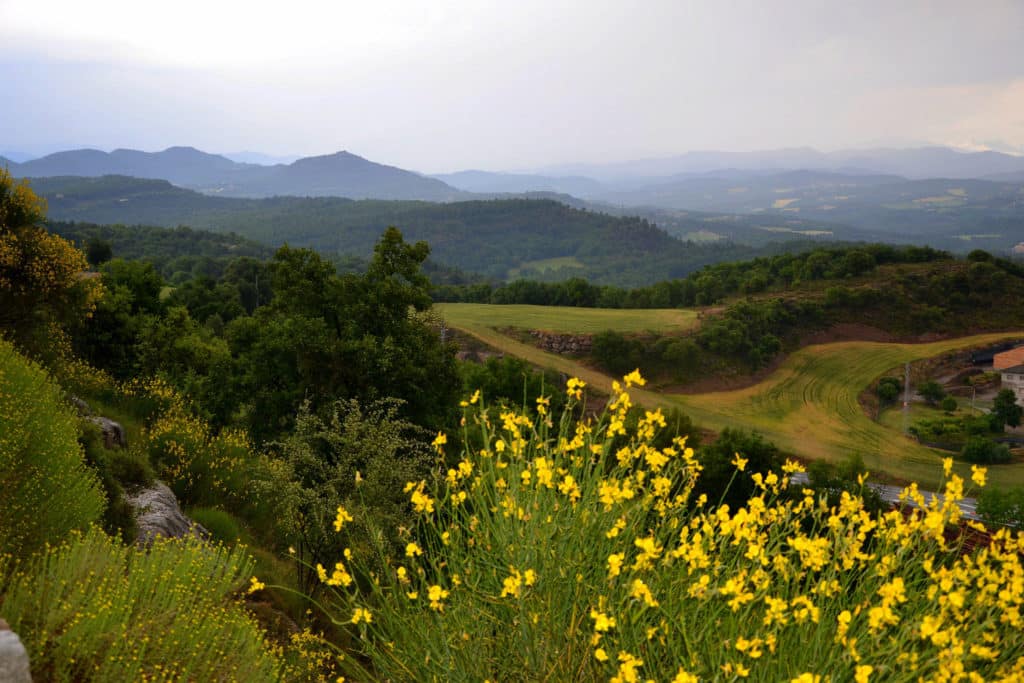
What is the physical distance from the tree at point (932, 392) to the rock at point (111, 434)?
96.2m

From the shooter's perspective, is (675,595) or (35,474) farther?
(35,474)

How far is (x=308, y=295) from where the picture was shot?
21578 mm

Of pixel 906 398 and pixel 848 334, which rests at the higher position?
pixel 848 334

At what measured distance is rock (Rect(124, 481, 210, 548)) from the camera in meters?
9.88

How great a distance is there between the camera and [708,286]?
378 feet

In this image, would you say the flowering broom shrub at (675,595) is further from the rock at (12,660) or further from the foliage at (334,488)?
the foliage at (334,488)

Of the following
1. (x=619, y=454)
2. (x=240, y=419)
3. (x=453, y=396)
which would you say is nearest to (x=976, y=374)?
(x=453, y=396)

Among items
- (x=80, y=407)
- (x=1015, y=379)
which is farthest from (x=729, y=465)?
(x=1015, y=379)

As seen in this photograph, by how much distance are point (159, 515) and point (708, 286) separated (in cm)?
11328

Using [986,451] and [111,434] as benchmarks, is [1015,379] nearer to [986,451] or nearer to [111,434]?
[986,451]

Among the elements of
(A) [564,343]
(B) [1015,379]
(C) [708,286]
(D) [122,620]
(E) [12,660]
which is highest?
(E) [12,660]

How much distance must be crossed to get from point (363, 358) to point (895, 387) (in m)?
87.7

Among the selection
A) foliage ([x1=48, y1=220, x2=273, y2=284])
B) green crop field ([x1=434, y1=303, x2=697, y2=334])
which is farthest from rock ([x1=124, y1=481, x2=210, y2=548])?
foliage ([x1=48, y1=220, x2=273, y2=284])

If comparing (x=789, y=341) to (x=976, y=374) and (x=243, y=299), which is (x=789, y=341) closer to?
(x=976, y=374)
